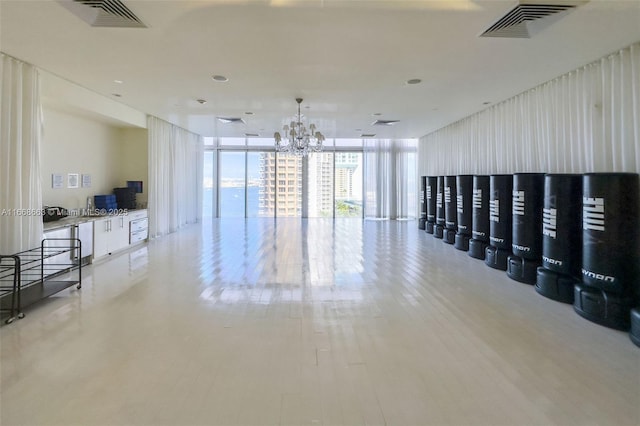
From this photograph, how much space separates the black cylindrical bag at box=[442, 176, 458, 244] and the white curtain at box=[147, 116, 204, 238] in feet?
24.7

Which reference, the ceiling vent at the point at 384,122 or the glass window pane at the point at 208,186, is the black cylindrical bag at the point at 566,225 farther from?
the glass window pane at the point at 208,186

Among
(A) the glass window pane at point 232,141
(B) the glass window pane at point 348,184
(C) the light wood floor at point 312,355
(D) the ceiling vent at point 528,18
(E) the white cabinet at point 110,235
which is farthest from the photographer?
(B) the glass window pane at point 348,184

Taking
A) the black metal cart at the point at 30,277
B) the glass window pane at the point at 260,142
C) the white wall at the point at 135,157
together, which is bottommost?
the black metal cart at the point at 30,277

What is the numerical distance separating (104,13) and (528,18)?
4.26 meters

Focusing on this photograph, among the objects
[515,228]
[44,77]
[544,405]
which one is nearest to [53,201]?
[44,77]

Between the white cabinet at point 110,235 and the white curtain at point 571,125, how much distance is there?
8060 millimetres

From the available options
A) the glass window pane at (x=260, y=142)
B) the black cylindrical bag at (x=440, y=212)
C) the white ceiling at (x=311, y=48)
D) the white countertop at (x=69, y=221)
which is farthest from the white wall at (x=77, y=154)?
the black cylindrical bag at (x=440, y=212)

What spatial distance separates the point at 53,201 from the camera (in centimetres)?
588

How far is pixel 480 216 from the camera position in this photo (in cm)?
624

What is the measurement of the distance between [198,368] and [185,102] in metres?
5.67

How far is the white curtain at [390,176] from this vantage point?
12750 mm

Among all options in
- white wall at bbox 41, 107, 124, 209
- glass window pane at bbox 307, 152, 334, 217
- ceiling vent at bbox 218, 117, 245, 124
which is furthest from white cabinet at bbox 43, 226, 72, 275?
glass window pane at bbox 307, 152, 334, 217

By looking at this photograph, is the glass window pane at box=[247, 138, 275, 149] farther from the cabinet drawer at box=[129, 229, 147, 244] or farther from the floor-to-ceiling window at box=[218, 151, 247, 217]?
the cabinet drawer at box=[129, 229, 147, 244]

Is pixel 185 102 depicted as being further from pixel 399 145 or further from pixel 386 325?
pixel 399 145
